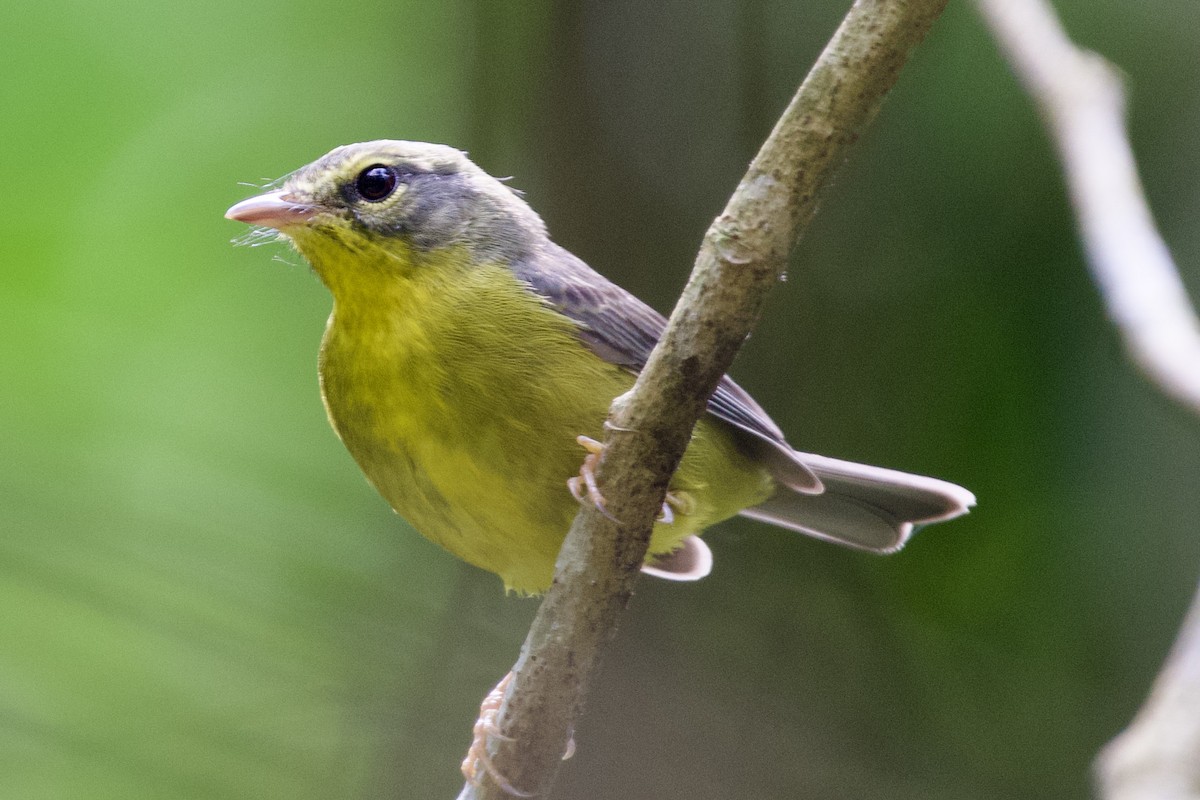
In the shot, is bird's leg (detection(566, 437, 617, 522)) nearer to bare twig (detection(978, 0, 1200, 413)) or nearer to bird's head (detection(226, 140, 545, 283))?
bird's head (detection(226, 140, 545, 283))

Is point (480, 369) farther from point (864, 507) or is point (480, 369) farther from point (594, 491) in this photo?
point (864, 507)

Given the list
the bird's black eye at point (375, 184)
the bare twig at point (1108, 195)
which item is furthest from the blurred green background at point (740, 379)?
the bare twig at point (1108, 195)

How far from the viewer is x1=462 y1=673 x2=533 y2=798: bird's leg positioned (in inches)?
107

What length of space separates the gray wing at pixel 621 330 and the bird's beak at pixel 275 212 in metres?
0.61

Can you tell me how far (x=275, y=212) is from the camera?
3322mm

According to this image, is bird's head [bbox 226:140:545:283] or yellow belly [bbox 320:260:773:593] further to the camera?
bird's head [bbox 226:140:545:283]

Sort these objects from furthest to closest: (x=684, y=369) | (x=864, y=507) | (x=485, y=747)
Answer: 1. (x=864, y=507)
2. (x=485, y=747)
3. (x=684, y=369)

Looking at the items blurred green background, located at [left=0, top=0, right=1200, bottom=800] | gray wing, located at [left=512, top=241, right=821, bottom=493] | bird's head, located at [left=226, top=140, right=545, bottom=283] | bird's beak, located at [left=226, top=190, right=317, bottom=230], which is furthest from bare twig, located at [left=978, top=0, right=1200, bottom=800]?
bird's beak, located at [left=226, top=190, right=317, bottom=230]

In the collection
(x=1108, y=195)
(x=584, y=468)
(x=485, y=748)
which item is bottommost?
(x=485, y=748)

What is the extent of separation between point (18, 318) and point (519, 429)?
189 centimetres

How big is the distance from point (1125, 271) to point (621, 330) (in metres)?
1.29

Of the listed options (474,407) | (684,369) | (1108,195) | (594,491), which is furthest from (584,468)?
(1108,195)

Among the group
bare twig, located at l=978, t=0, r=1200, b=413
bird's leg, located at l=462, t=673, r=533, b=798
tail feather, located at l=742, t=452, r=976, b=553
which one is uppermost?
bare twig, located at l=978, t=0, r=1200, b=413

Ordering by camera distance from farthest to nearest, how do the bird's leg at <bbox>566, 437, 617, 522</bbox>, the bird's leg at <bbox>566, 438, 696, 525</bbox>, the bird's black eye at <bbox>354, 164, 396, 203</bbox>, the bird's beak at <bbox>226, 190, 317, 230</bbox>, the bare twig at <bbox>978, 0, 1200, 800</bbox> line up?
1. the bird's black eye at <bbox>354, 164, 396, 203</bbox>
2. the bird's beak at <bbox>226, 190, 317, 230</bbox>
3. the bird's leg at <bbox>566, 437, 617, 522</bbox>
4. the bird's leg at <bbox>566, 438, 696, 525</bbox>
5. the bare twig at <bbox>978, 0, 1200, 800</bbox>
